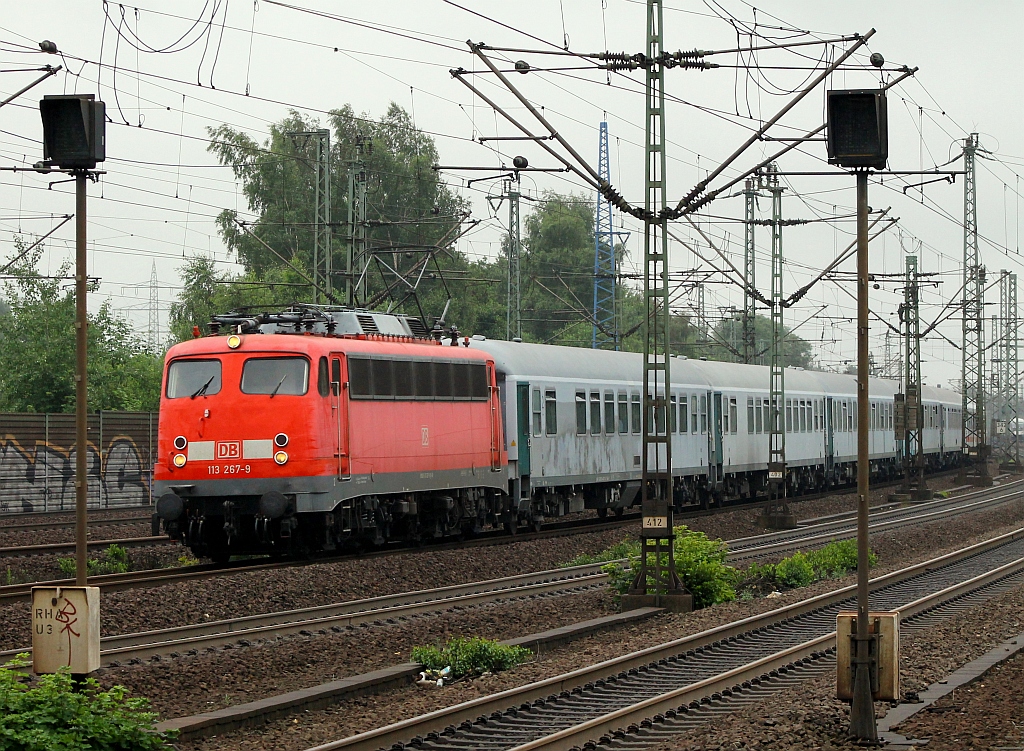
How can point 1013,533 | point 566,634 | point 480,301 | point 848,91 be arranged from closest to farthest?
point 848,91
point 566,634
point 1013,533
point 480,301

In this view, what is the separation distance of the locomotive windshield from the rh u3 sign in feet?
36.2

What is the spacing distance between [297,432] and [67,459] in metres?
16.2

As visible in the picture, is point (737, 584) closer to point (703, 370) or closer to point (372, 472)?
point (372, 472)

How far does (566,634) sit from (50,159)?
7.59m

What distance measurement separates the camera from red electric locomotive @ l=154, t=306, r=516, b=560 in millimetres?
20719

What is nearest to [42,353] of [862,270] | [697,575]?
[697,575]

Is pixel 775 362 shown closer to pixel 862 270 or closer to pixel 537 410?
pixel 537 410

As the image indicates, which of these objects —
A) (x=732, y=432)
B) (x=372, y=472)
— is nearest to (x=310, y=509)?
(x=372, y=472)

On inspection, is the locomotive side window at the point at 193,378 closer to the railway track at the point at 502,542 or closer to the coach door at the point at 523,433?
the railway track at the point at 502,542

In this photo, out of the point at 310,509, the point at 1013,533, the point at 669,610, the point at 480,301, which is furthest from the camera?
the point at 480,301

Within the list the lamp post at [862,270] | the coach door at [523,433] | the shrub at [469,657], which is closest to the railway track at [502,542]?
the coach door at [523,433]

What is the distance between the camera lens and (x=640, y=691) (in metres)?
12.2

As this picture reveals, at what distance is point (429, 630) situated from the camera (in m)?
15.4

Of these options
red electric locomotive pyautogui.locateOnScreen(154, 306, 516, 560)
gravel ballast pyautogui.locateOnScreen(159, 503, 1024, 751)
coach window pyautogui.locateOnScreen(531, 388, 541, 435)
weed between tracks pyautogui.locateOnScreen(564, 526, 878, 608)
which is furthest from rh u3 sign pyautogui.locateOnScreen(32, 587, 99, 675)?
coach window pyautogui.locateOnScreen(531, 388, 541, 435)
